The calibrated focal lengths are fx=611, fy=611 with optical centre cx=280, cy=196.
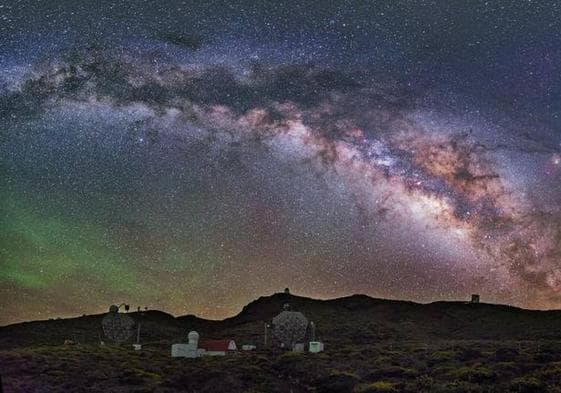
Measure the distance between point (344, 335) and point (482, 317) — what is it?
127 feet

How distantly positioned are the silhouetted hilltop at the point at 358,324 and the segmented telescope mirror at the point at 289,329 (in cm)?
1846

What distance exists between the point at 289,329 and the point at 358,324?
54054mm

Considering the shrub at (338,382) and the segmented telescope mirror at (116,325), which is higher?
the segmented telescope mirror at (116,325)

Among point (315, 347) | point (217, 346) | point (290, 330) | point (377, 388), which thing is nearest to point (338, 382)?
point (377, 388)

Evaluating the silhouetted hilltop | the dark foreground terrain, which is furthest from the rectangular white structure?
the silhouetted hilltop

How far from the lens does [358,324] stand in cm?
12450

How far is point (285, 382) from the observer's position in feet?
154

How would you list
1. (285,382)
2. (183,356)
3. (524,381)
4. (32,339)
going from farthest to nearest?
(32,339), (183,356), (285,382), (524,381)

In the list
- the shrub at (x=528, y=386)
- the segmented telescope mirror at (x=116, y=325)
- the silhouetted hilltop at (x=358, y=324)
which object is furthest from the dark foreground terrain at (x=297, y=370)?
the silhouetted hilltop at (x=358, y=324)

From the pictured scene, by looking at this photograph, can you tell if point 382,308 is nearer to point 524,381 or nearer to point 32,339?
point 32,339

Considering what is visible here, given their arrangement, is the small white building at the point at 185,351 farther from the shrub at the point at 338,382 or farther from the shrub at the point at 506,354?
the shrub at the point at 506,354

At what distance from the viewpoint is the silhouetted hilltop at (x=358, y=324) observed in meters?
104

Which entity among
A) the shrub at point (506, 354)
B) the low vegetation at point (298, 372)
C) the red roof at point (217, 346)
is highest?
the red roof at point (217, 346)

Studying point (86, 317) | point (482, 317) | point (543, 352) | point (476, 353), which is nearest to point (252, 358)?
point (476, 353)
